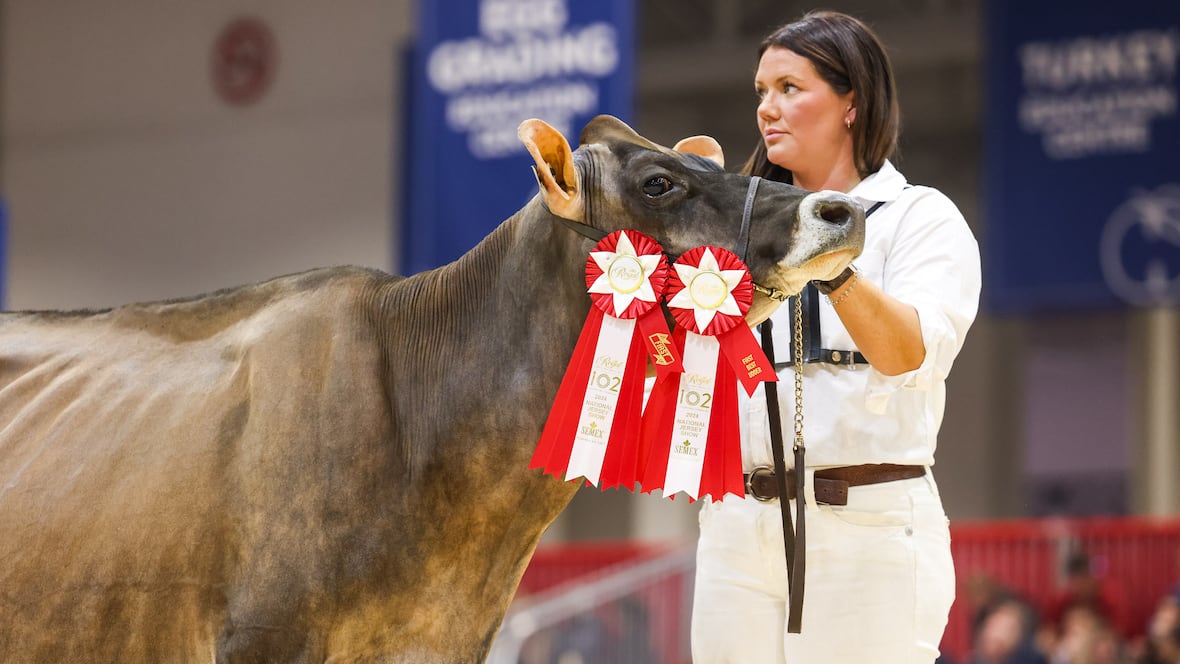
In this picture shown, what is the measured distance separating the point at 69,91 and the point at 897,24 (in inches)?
319

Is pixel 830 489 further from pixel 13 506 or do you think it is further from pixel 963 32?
pixel 963 32

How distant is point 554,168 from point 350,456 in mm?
632

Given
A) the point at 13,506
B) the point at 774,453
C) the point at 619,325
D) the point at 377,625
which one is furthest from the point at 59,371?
the point at 774,453

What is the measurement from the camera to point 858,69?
288cm

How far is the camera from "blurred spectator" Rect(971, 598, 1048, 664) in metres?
7.45

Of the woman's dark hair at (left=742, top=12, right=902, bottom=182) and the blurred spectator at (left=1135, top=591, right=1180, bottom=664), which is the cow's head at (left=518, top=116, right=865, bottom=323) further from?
the blurred spectator at (left=1135, top=591, right=1180, bottom=664)

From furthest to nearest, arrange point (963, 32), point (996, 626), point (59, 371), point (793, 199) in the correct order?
point (963, 32), point (996, 626), point (59, 371), point (793, 199)

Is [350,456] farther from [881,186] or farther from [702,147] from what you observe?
[881,186]

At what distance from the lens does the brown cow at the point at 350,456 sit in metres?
2.53

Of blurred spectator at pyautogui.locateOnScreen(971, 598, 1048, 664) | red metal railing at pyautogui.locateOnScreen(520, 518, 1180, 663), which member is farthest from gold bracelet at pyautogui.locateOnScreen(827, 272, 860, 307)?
red metal railing at pyautogui.locateOnScreen(520, 518, 1180, 663)

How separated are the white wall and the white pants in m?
10.3

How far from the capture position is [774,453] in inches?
106

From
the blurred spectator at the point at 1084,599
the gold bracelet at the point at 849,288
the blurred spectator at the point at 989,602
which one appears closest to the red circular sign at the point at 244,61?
the blurred spectator at the point at 989,602

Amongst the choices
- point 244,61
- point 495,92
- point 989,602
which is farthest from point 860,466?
point 244,61
